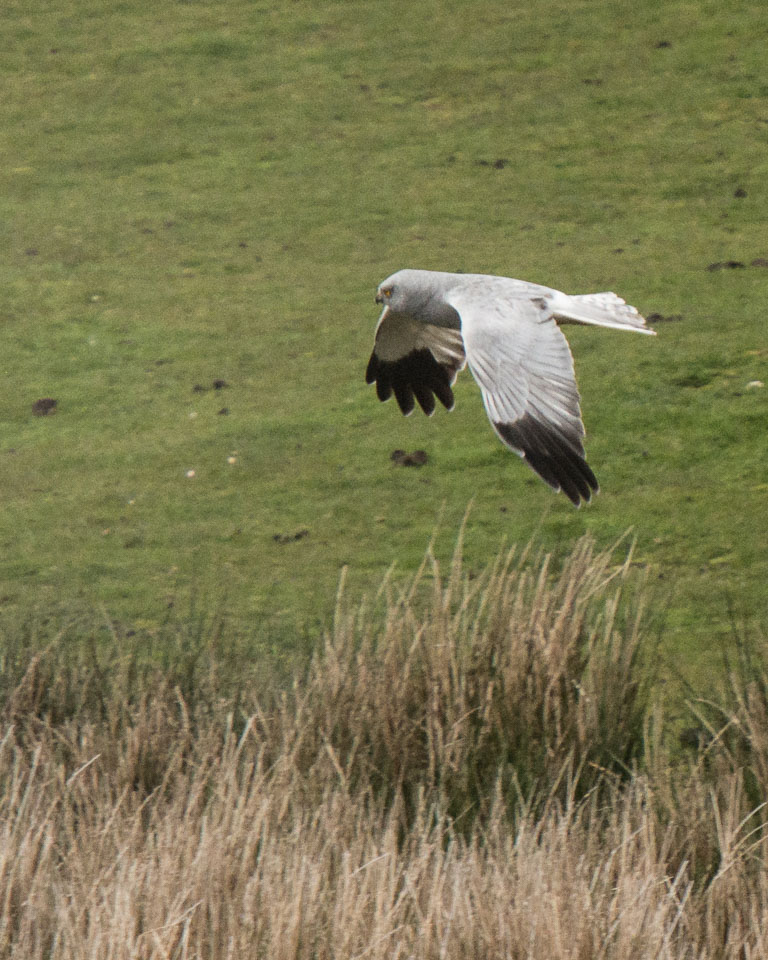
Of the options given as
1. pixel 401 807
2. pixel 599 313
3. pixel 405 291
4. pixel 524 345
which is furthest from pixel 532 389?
pixel 401 807

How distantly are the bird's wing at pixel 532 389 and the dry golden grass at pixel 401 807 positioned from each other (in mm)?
245

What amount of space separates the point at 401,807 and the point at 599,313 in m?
1.13

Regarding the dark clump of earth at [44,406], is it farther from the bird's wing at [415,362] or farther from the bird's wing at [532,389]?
the bird's wing at [532,389]

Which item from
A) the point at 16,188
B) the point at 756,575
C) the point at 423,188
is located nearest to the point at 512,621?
the point at 756,575

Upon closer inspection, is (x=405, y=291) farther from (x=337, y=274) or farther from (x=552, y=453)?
(x=337, y=274)

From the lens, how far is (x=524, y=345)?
2.66 metres

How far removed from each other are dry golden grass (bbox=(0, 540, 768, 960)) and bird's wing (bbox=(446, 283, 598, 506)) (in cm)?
25

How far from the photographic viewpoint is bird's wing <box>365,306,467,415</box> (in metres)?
3.47

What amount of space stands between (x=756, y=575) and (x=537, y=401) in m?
1.44

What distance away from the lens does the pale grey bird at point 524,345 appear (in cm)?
254

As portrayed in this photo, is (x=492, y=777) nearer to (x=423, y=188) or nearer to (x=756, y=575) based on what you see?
(x=756, y=575)

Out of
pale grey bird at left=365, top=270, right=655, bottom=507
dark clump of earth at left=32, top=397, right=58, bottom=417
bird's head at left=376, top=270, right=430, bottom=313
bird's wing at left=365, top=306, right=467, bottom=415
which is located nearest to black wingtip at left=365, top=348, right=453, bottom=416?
bird's wing at left=365, top=306, right=467, bottom=415

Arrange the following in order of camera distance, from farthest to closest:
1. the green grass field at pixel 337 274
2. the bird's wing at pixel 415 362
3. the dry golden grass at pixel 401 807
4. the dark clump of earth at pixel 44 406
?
the dark clump of earth at pixel 44 406
the green grass field at pixel 337 274
the bird's wing at pixel 415 362
the dry golden grass at pixel 401 807

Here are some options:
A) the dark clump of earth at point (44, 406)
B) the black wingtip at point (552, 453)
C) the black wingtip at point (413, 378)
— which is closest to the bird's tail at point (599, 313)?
the black wingtip at point (552, 453)
